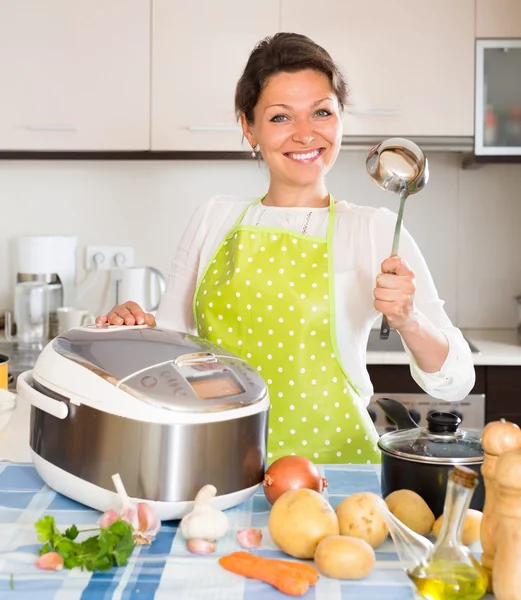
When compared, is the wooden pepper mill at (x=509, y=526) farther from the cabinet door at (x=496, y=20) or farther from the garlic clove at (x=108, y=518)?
the cabinet door at (x=496, y=20)

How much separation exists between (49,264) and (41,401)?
5.81 feet

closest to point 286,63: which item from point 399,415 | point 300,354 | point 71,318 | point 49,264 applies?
point 300,354

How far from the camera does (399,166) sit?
4.06 ft

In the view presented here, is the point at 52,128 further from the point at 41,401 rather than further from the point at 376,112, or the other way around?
the point at 41,401

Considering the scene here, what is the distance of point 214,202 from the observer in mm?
1634

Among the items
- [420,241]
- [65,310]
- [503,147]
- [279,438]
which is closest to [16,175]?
[65,310]

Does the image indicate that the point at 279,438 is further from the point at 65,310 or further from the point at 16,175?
the point at 16,175

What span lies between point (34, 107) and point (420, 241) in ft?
4.19

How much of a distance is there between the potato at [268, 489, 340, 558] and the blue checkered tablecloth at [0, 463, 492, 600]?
0.03 m

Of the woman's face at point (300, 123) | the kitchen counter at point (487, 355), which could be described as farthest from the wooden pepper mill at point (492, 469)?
the kitchen counter at point (487, 355)

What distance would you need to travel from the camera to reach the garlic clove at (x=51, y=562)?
0.80 meters

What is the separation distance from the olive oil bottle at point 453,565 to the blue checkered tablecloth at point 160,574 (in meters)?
0.03

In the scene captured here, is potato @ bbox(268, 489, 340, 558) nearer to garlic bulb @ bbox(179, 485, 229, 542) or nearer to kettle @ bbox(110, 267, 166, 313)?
garlic bulb @ bbox(179, 485, 229, 542)

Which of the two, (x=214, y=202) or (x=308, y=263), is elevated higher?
(x=214, y=202)
